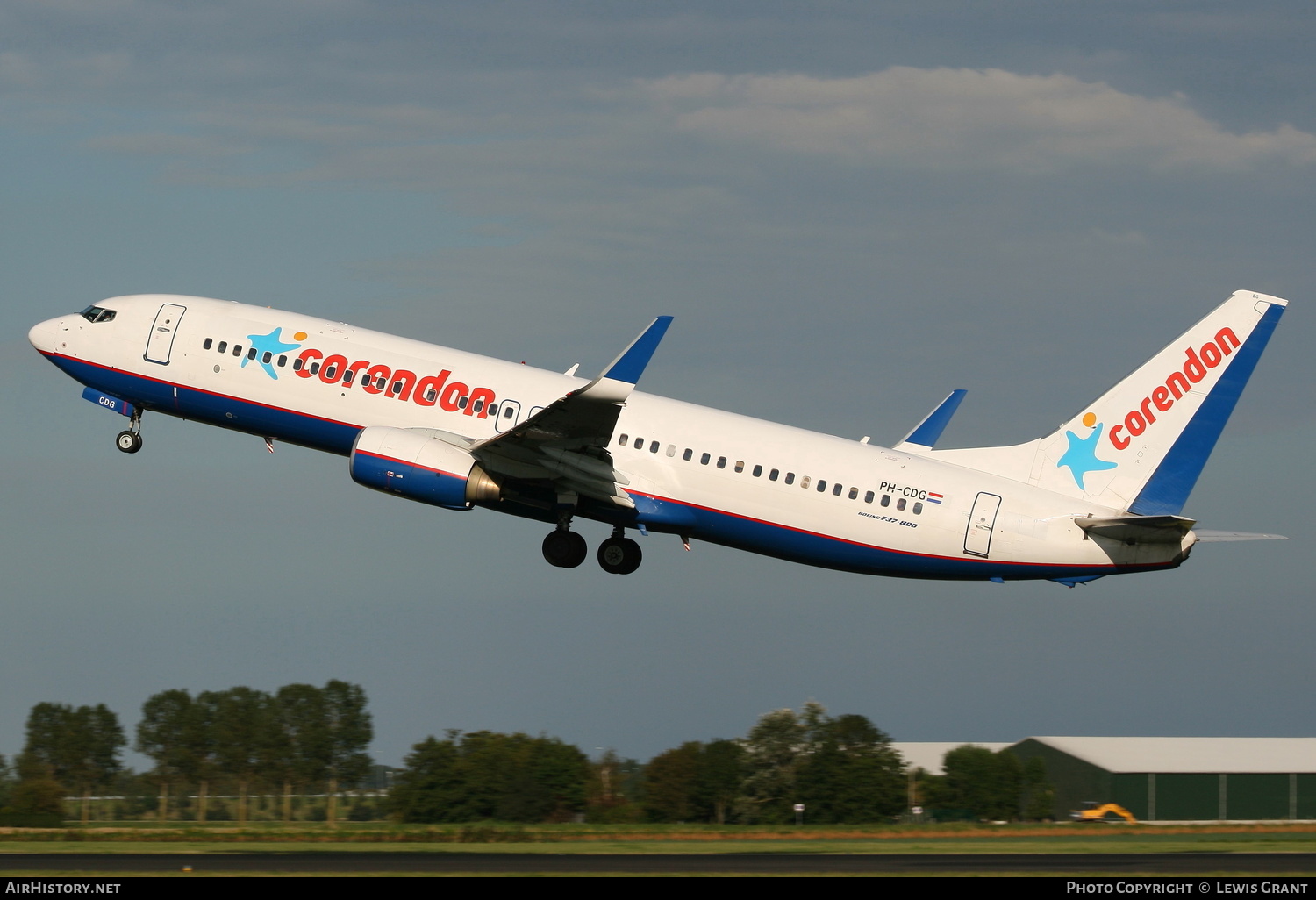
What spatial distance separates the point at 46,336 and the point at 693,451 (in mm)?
21580

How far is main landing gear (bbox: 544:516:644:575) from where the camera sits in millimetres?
44750

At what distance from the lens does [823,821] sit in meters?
63.6

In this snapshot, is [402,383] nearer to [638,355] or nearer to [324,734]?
[638,355]

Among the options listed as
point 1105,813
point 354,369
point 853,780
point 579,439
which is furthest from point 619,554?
point 1105,813

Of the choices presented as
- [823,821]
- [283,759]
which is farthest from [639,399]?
[283,759]

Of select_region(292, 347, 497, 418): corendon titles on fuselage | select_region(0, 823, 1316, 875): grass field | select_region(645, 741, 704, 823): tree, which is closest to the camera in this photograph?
select_region(0, 823, 1316, 875): grass field

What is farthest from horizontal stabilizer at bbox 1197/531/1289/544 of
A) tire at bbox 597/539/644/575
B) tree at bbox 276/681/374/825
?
tree at bbox 276/681/374/825

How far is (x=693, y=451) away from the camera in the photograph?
1676 inches

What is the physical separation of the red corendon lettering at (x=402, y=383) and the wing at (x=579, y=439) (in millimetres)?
2961

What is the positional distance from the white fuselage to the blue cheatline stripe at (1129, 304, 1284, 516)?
5.14ft

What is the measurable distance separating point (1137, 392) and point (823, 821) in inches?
1094

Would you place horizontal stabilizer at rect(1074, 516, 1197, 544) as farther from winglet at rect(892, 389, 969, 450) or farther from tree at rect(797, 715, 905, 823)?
tree at rect(797, 715, 905, 823)
